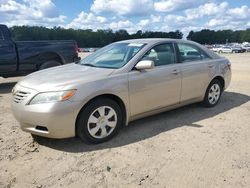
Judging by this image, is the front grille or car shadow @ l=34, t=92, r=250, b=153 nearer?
the front grille

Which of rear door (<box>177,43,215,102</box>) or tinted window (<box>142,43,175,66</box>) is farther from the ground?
tinted window (<box>142,43,175,66</box>)

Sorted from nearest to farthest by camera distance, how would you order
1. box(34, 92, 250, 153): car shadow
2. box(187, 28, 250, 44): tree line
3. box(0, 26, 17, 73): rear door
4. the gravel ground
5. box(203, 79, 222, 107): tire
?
1. the gravel ground
2. box(34, 92, 250, 153): car shadow
3. box(203, 79, 222, 107): tire
4. box(0, 26, 17, 73): rear door
5. box(187, 28, 250, 44): tree line

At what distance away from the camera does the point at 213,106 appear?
6.64 metres

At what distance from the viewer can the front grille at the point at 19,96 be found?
4.26 m

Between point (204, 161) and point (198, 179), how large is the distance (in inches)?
20.2

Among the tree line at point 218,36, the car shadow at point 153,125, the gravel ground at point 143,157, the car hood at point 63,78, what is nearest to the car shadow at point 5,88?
the gravel ground at point 143,157

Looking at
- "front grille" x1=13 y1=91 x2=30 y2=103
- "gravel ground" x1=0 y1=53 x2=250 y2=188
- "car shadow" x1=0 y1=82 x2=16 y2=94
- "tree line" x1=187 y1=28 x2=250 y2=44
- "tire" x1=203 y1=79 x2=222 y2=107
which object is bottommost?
"tree line" x1=187 y1=28 x2=250 y2=44

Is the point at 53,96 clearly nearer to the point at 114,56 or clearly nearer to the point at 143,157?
the point at 143,157

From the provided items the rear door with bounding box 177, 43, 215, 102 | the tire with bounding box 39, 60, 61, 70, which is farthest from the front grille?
the tire with bounding box 39, 60, 61, 70

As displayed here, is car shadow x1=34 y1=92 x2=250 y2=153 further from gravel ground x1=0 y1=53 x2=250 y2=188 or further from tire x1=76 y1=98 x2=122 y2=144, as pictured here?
tire x1=76 y1=98 x2=122 y2=144

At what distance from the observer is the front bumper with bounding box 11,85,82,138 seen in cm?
402

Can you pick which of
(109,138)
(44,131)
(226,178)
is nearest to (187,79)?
(109,138)

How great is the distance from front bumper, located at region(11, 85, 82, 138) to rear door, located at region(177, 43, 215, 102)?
7.88ft

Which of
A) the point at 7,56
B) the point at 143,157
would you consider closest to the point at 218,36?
the point at 7,56
